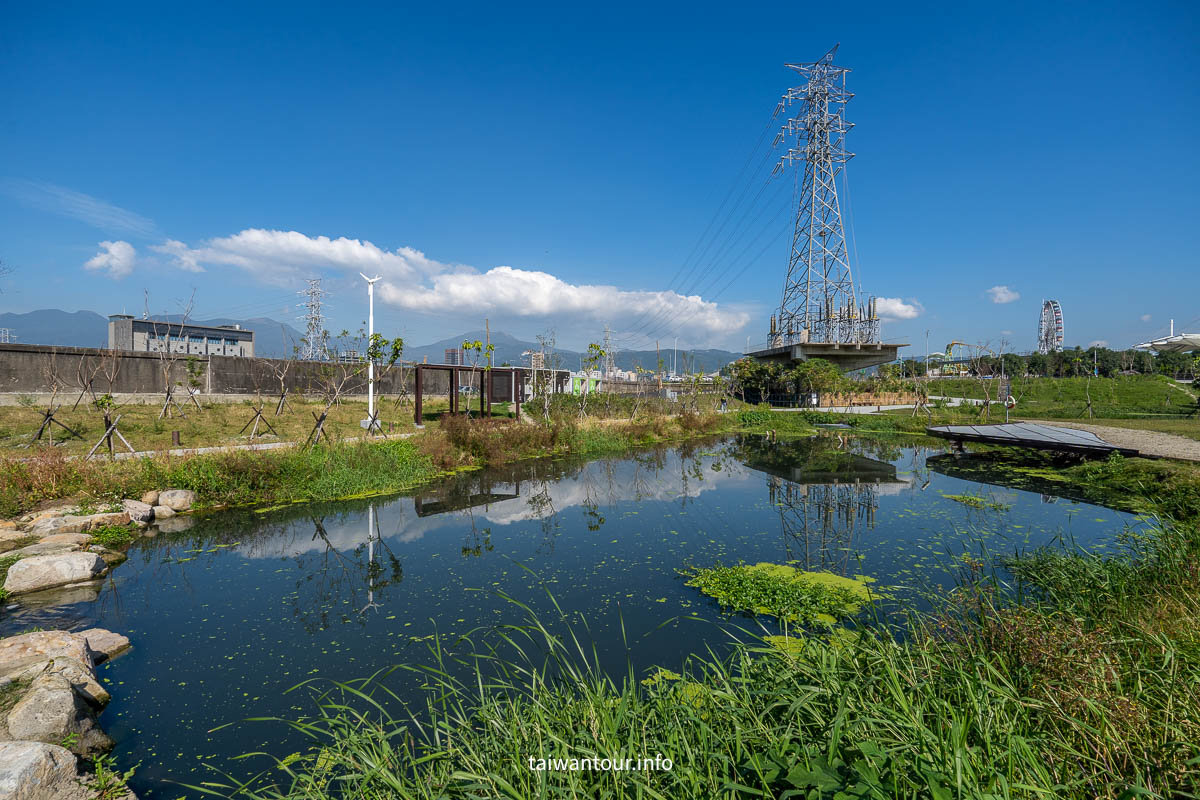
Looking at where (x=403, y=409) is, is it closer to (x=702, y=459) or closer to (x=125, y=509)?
(x=702, y=459)

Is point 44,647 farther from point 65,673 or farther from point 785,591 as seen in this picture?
point 785,591

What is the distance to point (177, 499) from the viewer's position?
30.1 ft

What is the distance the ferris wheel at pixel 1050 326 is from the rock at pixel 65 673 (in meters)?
76.1

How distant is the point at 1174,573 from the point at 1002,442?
463 inches

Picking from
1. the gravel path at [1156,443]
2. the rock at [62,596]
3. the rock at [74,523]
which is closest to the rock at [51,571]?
the rock at [62,596]

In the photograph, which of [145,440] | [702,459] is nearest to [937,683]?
[702,459]

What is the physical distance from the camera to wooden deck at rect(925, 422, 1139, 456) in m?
12.3

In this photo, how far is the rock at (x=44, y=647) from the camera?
3.96 meters

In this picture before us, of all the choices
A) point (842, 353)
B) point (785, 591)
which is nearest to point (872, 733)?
point (785, 591)

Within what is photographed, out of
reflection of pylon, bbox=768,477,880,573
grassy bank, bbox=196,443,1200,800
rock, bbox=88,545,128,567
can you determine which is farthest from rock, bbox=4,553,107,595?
reflection of pylon, bbox=768,477,880,573

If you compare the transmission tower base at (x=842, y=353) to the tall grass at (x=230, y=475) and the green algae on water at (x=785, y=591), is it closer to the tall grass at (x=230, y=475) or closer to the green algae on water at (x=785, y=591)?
the tall grass at (x=230, y=475)

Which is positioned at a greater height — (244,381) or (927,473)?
(244,381)

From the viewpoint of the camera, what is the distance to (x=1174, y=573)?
4.05m

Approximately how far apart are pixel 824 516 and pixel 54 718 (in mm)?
9555
